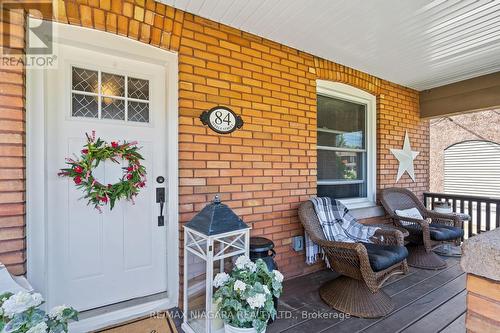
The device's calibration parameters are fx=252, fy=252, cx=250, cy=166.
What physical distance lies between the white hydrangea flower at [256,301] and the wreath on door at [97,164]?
1224 mm

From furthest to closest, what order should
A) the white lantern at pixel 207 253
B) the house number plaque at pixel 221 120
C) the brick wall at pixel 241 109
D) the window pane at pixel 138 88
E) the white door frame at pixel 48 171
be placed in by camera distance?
1. the house number plaque at pixel 221 120
2. the window pane at pixel 138 88
3. the brick wall at pixel 241 109
4. the white lantern at pixel 207 253
5. the white door frame at pixel 48 171

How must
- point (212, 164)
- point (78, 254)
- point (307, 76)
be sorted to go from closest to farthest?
point (78, 254) → point (212, 164) → point (307, 76)

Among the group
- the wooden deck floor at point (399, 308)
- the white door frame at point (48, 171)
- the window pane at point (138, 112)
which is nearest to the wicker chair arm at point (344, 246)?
the wooden deck floor at point (399, 308)

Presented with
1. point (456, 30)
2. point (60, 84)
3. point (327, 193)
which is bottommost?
point (327, 193)

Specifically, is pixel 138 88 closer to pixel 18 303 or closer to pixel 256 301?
pixel 18 303

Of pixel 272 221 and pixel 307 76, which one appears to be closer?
pixel 272 221

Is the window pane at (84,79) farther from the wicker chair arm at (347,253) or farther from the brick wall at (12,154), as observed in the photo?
the wicker chair arm at (347,253)

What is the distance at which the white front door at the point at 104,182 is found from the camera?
6.00 feet

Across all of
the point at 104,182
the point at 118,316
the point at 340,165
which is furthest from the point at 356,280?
the point at 104,182

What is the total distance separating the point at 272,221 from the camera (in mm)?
2637

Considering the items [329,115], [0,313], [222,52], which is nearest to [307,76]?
[329,115]

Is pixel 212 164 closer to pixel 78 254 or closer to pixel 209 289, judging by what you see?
pixel 209 289

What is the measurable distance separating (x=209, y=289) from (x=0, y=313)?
1074 mm

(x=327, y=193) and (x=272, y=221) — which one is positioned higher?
(x=327, y=193)
